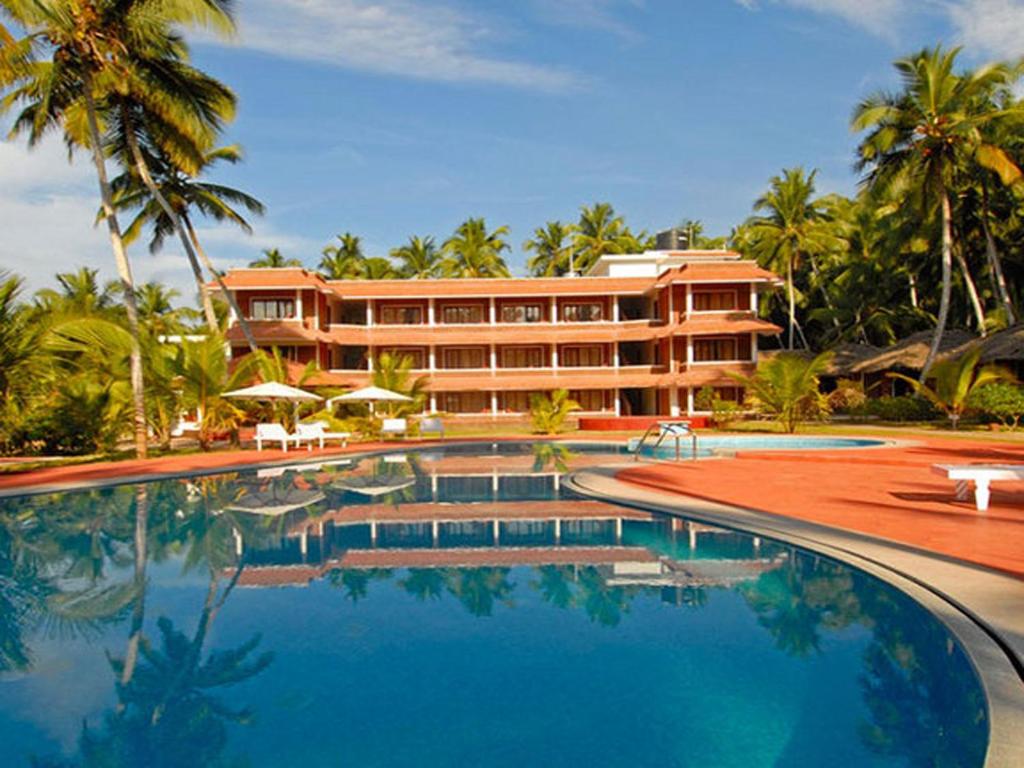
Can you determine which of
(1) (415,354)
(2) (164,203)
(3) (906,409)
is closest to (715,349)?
(3) (906,409)

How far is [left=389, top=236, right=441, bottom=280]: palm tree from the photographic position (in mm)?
51500

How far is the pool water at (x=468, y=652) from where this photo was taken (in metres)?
4.41

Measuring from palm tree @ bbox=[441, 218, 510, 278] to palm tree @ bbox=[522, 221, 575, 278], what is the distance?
499cm

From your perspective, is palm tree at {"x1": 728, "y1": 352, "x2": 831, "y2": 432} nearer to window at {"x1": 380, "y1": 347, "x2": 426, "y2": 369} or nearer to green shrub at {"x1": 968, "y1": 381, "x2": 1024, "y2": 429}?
green shrub at {"x1": 968, "y1": 381, "x2": 1024, "y2": 429}

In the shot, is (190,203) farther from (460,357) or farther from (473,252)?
(473,252)

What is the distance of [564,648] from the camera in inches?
235

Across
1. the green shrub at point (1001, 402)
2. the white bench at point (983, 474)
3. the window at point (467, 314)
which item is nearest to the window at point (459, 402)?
the window at point (467, 314)

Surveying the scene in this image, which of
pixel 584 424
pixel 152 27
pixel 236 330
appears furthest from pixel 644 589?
pixel 236 330

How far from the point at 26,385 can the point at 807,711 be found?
691 inches

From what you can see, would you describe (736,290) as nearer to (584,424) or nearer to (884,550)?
(584,424)

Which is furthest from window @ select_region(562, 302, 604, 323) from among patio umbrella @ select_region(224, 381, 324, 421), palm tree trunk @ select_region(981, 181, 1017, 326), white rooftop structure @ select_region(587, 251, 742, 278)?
patio umbrella @ select_region(224, 381, 324, 421)

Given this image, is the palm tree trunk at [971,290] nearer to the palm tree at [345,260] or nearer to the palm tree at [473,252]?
the palm tree at [473,252]

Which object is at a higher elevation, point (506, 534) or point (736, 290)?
point (736, 290)

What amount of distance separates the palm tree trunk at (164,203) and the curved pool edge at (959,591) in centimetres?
1835
